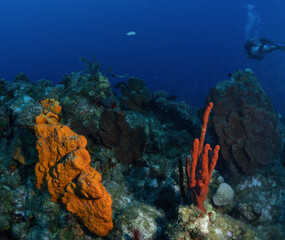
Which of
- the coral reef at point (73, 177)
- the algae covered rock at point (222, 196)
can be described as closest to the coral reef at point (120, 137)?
the coral reef at point (73, 177)

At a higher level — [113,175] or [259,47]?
[259,47]

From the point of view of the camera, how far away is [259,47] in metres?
13.3

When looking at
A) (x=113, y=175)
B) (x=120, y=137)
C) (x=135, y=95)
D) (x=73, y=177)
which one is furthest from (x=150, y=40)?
(x=73, y=177)

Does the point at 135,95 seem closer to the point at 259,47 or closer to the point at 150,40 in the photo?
the point at 259,47

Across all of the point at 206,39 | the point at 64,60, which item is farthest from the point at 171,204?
the point at 64,60

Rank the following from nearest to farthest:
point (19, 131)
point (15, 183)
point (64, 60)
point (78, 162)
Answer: point (78, 162) < point (15, 183) < point (19, 131) < point (64, 60)

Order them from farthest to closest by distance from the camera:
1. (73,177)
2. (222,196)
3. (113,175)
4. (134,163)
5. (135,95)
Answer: (135,95) < (134,163) < (113,175) < (222,196) < (73,177)

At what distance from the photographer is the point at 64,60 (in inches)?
3755

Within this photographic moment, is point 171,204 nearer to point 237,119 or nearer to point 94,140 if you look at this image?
point 94,140

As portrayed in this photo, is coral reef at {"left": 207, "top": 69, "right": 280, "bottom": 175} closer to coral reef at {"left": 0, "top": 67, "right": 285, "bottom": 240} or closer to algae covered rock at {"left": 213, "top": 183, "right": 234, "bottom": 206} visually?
coral reef at {"left": 0, "top": 67, "right": 285, "bottom": 240}

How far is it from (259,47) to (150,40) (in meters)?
80.9

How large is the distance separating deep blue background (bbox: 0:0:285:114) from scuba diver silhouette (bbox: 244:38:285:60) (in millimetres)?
10963

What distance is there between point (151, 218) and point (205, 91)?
3543cm

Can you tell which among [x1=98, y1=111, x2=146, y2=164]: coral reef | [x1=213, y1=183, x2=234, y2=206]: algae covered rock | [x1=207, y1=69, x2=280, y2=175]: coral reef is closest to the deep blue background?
[x1=98, y1=111, x2=146, y2=164]: coral reef
